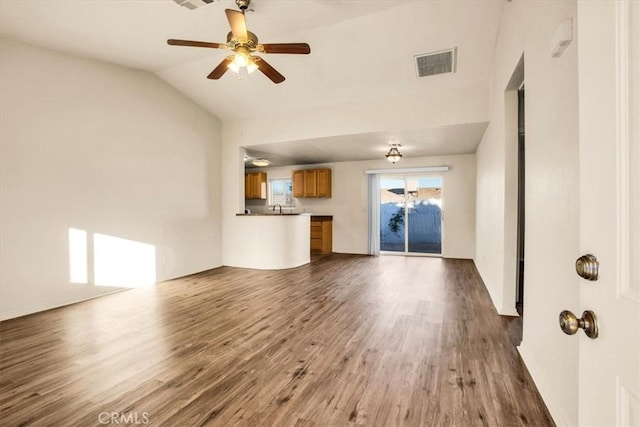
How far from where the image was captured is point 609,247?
1.98ft

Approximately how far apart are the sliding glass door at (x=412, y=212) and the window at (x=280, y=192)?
8.41 feet

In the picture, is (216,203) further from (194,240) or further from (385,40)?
(385,40)

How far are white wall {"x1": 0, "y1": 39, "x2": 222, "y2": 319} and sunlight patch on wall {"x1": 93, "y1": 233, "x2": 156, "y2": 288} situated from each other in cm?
11

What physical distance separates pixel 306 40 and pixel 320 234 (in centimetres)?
455

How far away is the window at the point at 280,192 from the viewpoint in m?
8.19

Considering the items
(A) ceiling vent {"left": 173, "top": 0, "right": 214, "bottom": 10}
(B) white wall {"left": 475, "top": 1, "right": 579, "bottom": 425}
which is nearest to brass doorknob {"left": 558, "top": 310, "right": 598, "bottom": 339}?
(B) white wall {"left": 475, "top": 1, "right": 579, "bottom": 425}

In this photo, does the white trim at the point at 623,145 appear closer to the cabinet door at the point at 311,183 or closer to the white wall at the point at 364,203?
the white wall at the point at 364,203

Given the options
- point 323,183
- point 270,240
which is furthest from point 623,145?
point 323,183

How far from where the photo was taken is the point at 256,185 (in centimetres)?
793

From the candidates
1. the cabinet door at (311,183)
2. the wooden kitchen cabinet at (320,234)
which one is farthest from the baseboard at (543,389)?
the cabinet door at (311,183)

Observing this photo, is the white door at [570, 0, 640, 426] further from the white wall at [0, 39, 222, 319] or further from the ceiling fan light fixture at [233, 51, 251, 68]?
the white wall at [0, 39, 222, 319]

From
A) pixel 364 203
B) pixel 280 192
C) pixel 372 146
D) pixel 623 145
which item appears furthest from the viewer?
pixel 280 192

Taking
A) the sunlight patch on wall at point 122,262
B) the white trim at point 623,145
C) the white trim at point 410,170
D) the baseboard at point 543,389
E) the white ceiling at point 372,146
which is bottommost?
the baseboard at point 543,389

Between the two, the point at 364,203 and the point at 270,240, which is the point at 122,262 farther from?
the point at 364,203
